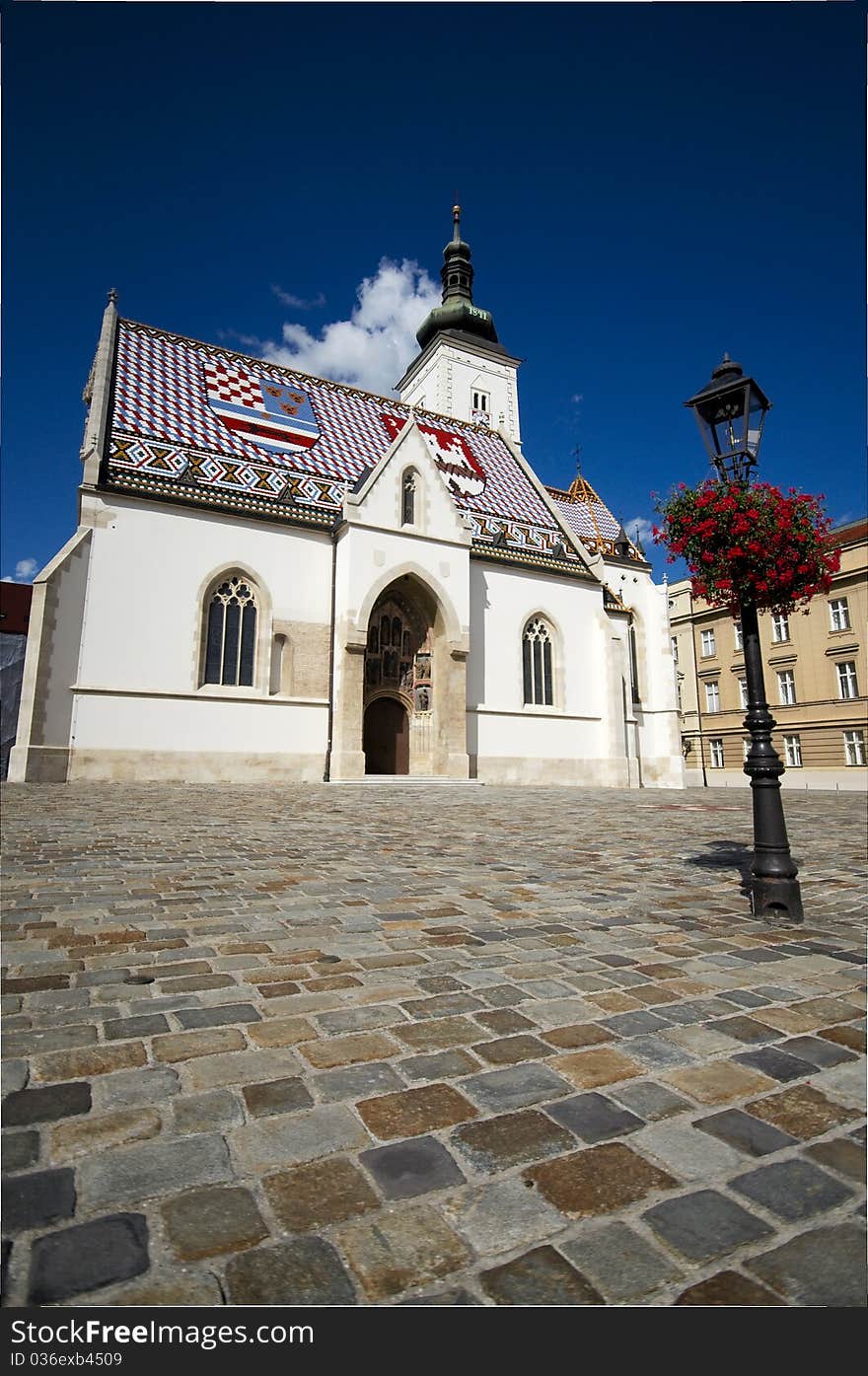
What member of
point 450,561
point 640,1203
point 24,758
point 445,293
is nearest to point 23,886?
point 640,1203

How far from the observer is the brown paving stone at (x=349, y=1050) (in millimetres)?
2209

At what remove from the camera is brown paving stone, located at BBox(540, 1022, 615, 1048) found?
2387 mm

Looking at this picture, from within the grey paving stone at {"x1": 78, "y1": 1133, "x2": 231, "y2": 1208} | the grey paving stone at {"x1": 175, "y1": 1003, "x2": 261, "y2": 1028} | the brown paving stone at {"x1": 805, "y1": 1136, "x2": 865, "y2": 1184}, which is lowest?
the brown paving stone at {"x1": 805, "y1": 1136, "x2": 865, "y2": 1184}

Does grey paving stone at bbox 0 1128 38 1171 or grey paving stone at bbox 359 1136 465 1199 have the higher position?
grey paving stone at bbox 0 1128 38 1171

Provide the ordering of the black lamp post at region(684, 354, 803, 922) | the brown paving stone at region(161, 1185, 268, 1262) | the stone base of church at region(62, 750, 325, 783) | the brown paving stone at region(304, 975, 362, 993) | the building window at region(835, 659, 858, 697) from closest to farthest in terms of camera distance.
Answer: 1. the brown paving stone at region(161, 1185, 268, 1262)
2. the brown paving stone at region(304, 975, 362, 993)
3. the black lamp post at region(684, 354, 803, 922)
4. the stone base of church at region(62, 750, 325, 783)
5. the building window at region(835, 659, 858, 697)

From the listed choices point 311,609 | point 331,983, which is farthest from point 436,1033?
point 311,609

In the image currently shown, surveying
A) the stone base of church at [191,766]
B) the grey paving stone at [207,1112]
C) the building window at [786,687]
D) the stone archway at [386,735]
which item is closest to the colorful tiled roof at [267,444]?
the stone archway at [386,735]

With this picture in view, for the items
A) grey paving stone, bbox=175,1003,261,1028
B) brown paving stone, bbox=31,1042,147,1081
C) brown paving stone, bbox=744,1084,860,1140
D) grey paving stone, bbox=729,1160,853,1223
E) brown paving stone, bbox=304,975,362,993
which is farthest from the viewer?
brown paving stone, bbox=304,975,362,993

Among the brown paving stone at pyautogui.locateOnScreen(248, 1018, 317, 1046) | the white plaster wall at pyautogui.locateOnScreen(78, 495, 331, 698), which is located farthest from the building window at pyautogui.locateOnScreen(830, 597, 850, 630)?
the brown paving stone at pyautogui.locateOnScreen(248, 1018, 317, 1046)

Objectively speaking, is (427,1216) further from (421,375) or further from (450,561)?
(421,375)

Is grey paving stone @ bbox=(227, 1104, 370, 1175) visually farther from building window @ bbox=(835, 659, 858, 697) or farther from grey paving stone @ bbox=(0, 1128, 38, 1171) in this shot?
building window @ bbox=(835, 659, 858, 697)

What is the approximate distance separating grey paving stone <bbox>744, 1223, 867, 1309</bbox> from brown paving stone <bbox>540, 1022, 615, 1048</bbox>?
1006mm

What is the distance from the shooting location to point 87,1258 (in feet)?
4.27

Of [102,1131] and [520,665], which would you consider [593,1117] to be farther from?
[520,665]
